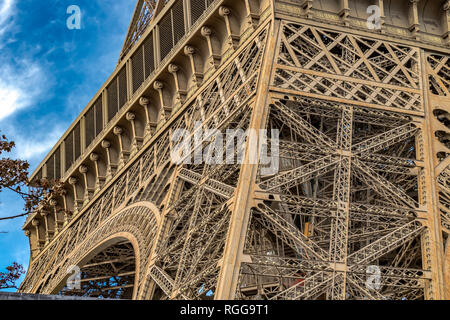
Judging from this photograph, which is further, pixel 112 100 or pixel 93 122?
pixel 93 122

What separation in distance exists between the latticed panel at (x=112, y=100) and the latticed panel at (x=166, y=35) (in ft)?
19.0

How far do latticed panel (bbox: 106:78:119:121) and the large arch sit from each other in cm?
654

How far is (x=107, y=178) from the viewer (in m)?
48.2

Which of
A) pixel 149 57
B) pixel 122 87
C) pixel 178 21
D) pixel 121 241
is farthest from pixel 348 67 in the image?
pixel 122 87

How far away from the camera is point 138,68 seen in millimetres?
46375

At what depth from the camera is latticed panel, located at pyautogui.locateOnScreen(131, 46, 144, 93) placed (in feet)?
151

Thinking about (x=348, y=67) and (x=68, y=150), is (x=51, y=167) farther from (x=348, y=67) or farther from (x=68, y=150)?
(x=348, y=67)

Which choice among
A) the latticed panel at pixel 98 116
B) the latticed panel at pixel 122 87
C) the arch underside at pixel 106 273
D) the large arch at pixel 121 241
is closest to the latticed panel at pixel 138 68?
the latticed panel at pixel 122 87

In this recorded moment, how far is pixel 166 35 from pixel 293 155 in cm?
1418

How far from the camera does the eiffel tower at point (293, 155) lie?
27.0 meters

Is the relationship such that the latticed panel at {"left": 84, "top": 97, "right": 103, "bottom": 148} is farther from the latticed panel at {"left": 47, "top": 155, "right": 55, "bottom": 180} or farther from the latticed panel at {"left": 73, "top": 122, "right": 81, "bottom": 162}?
the latticed panel at {"left": 47, "top": 155, "right": 55, "bottom": 180}
